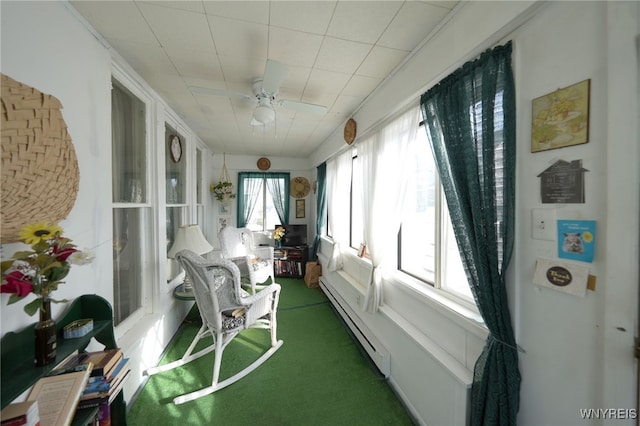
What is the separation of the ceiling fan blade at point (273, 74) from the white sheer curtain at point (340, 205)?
1662mm

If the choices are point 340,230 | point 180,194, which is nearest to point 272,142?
point 180,194

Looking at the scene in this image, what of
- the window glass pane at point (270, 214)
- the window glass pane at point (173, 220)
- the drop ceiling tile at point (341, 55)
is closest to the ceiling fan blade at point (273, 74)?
the drop ceiling tile at point (341, 55)

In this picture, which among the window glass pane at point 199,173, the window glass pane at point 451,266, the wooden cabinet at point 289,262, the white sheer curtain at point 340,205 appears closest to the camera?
the window glass pane at point 451,266

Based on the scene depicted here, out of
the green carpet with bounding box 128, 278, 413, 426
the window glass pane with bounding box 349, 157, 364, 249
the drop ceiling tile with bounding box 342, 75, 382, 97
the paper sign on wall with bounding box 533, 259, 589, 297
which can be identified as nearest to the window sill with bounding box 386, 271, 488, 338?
the paper sign on wall with bounding box 533, 259, 589, 297

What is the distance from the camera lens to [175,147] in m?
2.80

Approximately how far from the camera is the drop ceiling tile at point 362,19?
1.16 metres

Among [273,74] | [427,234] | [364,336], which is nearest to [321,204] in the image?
[364,336]

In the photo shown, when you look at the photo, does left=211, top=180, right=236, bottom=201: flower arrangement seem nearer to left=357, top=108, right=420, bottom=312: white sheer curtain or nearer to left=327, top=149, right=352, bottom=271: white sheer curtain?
left=327, top=149, right=352, bottom=271: white sheer curtain

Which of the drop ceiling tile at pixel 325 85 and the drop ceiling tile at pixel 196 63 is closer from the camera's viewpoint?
the drop ceiling tile at pixel 196 63

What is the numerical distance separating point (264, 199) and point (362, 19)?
4234mm

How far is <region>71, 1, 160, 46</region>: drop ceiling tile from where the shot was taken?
117cm

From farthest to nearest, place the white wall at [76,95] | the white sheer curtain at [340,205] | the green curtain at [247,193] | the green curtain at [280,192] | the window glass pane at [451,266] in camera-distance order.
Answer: the green curtain at [280,192] → the green curtain at [247,193] → the white sheer curtain at [340,205] → the window glass pane at [451,266] → the white wall at [76,95]

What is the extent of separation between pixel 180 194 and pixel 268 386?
8.60 feet

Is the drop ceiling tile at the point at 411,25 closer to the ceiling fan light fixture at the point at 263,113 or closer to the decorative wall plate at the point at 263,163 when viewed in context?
the ceiling fan light fixture at the point at 263,113
